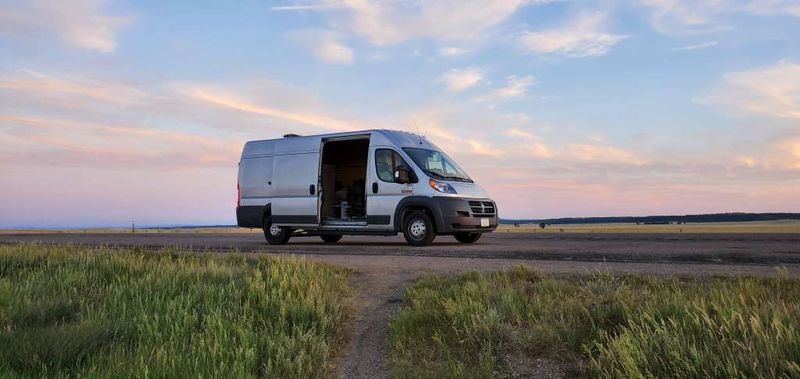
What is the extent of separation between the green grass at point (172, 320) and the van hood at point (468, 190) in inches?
227

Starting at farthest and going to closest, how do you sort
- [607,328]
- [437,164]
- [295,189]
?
[295,189] < [437,164] < [607,328]

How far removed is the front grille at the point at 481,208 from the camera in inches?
532

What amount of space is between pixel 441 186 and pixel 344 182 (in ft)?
18.2

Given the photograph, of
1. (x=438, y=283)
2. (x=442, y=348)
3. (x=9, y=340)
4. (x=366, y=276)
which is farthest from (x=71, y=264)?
(x=442, y=348)

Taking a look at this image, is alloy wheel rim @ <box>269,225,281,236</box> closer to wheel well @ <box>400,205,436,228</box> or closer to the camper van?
the camper van

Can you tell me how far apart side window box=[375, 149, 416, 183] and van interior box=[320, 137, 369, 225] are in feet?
2.41

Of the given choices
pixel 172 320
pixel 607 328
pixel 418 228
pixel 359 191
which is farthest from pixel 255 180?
pixel 607 328

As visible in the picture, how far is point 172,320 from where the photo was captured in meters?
5.43

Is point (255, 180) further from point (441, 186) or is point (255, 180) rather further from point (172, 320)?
point (172, 320)

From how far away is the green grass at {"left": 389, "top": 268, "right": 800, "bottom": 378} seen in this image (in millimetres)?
3562

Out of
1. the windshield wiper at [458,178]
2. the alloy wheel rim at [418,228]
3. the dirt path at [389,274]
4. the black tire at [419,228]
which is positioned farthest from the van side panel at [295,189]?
the dirt path at [389,274]

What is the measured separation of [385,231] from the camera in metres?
13.9

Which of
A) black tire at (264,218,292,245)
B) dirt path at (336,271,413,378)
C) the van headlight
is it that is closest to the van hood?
the van headlight

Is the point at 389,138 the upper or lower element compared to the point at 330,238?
upper
